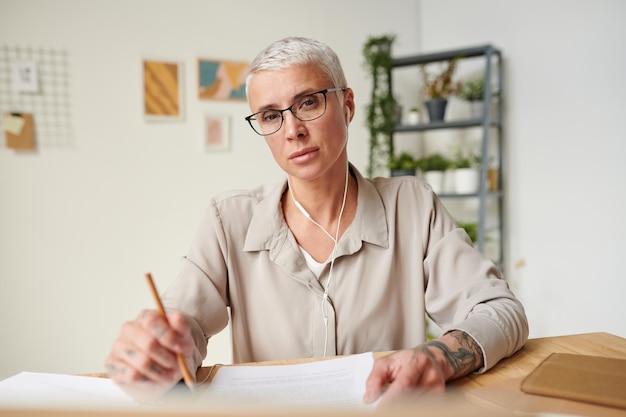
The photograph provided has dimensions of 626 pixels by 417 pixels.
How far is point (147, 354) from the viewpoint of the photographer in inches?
31.9

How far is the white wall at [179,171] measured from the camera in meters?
2.77

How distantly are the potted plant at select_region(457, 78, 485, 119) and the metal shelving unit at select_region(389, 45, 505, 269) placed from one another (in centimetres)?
6

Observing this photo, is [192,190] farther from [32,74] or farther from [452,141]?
[452,141]

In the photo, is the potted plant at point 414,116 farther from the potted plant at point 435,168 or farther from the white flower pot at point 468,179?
the white flower pot at point 468,179

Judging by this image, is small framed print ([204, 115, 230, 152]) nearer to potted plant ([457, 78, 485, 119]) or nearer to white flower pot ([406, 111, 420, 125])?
white flower pot ([406, 111, 420, 125])

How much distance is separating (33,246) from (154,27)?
1.36 metres

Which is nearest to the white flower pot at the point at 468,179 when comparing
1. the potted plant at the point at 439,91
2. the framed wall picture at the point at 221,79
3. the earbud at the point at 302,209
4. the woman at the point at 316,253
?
the potted plant at the point at 439,91

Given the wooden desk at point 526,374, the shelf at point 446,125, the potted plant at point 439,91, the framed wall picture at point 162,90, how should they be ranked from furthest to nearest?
1. the potted plant at point 439,91
2. the shelf at point 446,125
3. the framed wall picture at point 162,90
4. the wooden desk at point 526,374

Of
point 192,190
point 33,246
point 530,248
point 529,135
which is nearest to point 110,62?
point 192,190

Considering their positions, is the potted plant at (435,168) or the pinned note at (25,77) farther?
the potted plant at (435,168)

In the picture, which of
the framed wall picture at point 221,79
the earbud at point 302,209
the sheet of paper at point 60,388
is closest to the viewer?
the sheet of paper at point 60,388

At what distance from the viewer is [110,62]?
9.55 ft

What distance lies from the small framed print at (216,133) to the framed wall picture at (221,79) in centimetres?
13

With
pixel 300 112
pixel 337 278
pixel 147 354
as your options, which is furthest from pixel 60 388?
pixel 300 112
